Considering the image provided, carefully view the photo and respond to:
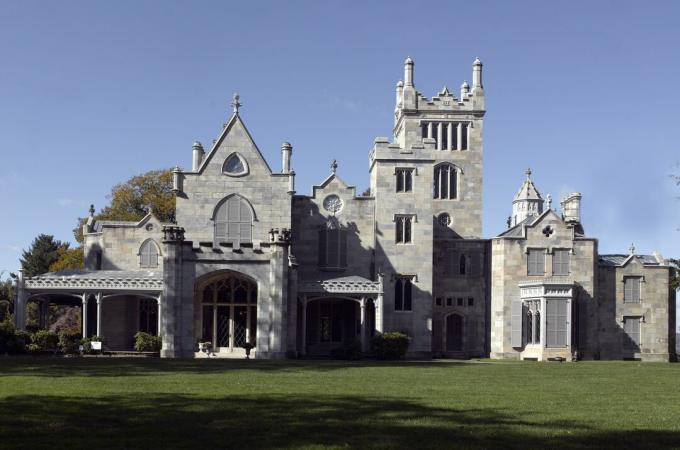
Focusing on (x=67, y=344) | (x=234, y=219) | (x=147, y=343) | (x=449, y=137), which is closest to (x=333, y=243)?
(x=234, y=219)

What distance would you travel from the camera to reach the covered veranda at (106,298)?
43312 mm

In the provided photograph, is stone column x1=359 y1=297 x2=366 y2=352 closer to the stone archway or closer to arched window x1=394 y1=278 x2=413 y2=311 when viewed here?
arched window x1=394 y1=278 x2=413 y2=311

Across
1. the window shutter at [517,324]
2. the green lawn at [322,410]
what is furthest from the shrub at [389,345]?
the green lawn at [322,410]

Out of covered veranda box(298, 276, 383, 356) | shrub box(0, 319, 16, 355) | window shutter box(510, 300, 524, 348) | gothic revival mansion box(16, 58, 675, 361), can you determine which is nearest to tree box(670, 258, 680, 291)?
gothic revival mansion box(16, 58, 675, 361)

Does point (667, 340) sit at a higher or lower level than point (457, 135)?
lower

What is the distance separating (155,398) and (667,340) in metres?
40.7

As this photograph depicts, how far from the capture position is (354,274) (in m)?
50.0

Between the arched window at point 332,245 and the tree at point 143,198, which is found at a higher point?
the tree at point 143,198

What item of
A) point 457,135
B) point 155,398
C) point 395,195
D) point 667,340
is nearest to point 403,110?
point 457,135

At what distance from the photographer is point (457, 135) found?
58.5 m

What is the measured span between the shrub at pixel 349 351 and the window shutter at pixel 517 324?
10.7 m

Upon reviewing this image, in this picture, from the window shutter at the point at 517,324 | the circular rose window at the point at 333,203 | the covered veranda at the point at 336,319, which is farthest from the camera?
the window shutter at the point at 517,324

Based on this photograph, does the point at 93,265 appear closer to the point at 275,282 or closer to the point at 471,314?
the point at 275,282

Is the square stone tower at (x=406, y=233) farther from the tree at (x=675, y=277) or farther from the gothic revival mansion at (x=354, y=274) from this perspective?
the tree at (x=675, y=277)
